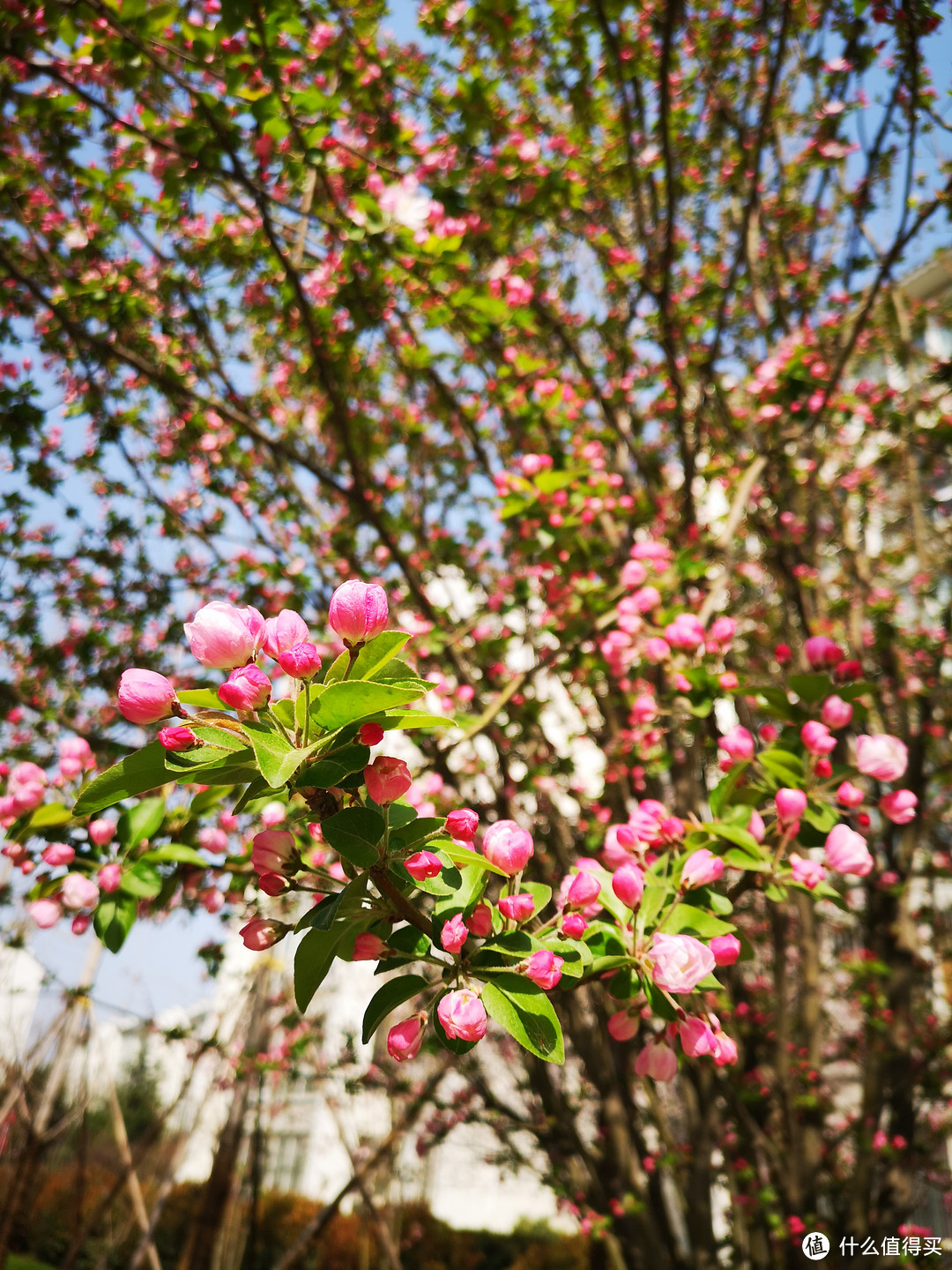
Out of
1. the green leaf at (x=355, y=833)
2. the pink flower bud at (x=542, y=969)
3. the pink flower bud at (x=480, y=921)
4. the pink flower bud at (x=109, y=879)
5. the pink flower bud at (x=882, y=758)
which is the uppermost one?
the pink flower bud at (x=882, y=758)

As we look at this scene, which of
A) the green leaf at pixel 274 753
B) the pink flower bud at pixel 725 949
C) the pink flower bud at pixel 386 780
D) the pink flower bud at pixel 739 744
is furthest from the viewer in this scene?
the pink flower bud at pixel 739 744

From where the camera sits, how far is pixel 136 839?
1.22 m

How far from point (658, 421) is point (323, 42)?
7.35 feet

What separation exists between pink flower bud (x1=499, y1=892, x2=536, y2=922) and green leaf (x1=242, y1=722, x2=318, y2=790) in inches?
10.8

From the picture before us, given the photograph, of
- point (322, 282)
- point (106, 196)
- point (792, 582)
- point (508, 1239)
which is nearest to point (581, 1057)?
point (792, 582)

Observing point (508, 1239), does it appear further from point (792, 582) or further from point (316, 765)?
point (316, 765)

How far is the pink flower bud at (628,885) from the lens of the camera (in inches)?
36.8

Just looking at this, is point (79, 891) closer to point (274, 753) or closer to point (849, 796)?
point (274, 753)

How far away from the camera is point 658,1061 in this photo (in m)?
1.02

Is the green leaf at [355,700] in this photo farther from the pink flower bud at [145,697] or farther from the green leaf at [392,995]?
the green leaf at [392,995]

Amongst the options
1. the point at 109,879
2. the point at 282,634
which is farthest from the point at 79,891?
the point at 282,634

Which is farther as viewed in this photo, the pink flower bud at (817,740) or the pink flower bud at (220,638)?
the pink flower bud at (817,740)

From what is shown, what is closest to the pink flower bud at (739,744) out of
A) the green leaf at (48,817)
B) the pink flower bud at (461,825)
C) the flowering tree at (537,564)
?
the flowering tree at (537,564)

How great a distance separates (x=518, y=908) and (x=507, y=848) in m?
0.06
